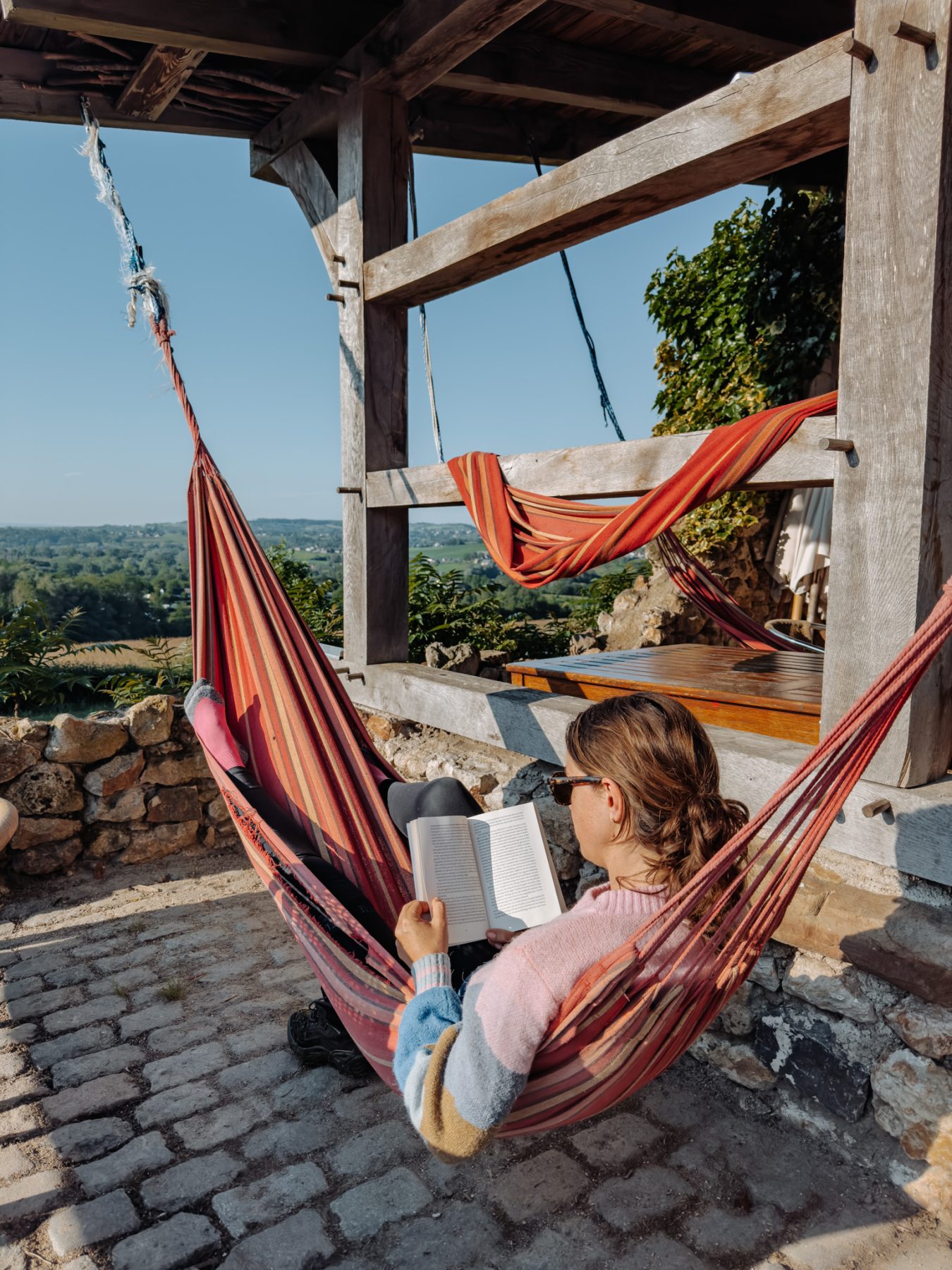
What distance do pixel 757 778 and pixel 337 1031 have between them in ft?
3.32

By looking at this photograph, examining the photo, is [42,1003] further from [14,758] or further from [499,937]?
[499,937]

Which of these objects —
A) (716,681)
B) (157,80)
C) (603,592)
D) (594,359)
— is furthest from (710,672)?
(603,592)

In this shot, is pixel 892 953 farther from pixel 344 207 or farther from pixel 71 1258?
pixel 344 207

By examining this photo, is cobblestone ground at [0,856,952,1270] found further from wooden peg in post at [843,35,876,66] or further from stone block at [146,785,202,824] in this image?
wooden peg in post at [843,35,876,66]

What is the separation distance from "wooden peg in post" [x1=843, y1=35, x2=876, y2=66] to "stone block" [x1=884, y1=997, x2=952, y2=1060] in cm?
154

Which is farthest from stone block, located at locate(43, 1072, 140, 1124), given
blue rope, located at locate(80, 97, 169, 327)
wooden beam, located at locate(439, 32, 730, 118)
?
wooden beam, located at locate(439, 32, 730, 118)

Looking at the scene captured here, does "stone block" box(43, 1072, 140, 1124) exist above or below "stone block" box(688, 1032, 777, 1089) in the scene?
below

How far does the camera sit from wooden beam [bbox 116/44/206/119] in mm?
2834

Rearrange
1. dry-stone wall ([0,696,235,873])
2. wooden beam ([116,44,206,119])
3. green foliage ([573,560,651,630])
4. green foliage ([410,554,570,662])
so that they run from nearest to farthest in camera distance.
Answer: wooden beam ([116,44,206,119]) < dry-stone wall ([0,696,235,873]) < green foliage ([410,554,570,662]) < green foliage ([573,560,651,630])

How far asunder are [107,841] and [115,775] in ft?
0.79

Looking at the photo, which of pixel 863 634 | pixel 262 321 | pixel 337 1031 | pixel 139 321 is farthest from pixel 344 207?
pixel 262 321

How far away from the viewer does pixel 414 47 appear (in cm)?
273

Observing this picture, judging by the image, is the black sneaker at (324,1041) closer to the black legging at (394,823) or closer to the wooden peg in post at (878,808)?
the black legging at (394,823)

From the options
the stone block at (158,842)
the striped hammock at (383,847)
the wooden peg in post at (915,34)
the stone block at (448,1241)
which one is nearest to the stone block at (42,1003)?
the striped hammock at (383,847)
